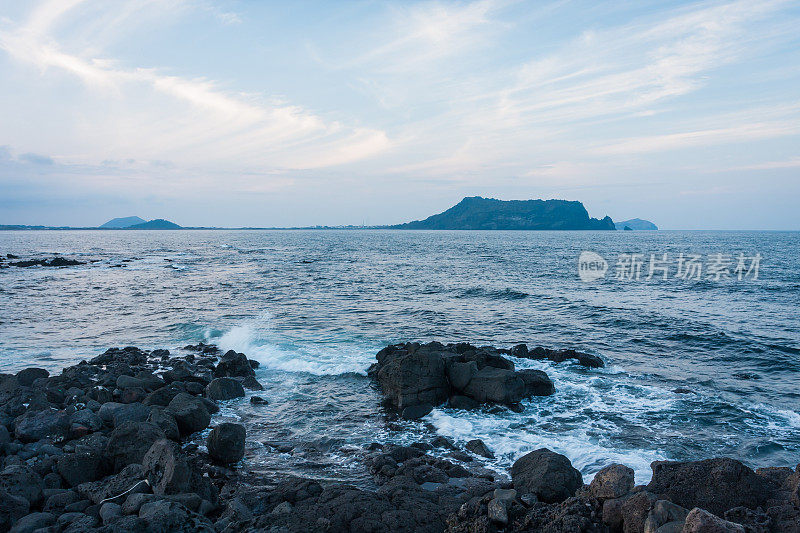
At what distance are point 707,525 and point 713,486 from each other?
2.71 meters

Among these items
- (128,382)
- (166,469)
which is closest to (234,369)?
(128,382)

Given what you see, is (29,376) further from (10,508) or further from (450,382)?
(450,382)

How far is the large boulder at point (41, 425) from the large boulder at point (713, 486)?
47.8 ft

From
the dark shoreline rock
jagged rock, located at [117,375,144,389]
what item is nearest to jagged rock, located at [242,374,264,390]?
jagged rock, located at [117,375,144,389]

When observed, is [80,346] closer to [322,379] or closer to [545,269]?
[322,379]

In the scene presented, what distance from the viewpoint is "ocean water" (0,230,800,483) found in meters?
13.7

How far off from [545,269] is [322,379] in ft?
156

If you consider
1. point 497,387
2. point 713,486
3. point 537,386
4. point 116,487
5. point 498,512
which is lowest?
point 537,386

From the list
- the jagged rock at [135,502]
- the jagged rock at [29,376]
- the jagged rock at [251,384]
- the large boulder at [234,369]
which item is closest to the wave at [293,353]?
the large boulder at [234,369]

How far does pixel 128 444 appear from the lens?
11.2m

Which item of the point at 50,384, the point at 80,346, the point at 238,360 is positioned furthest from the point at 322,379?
the point at 80,346

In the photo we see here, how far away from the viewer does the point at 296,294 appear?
1626 inches

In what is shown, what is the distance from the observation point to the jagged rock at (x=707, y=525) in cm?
617

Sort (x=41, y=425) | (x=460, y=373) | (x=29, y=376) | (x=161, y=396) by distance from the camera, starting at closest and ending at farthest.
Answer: (x=41, y=425)
(x=161, y=396)
(x=460, y=373)
(x=29, y=376)
